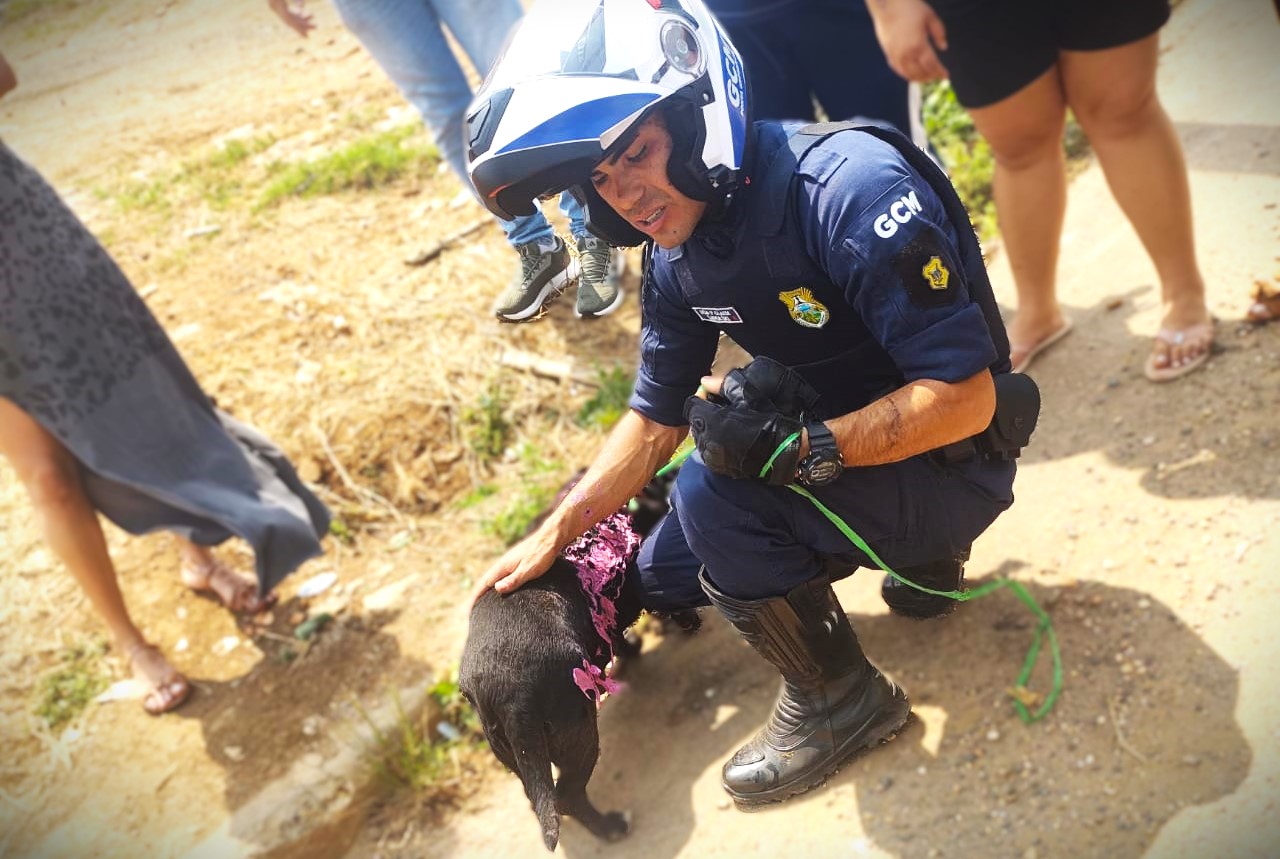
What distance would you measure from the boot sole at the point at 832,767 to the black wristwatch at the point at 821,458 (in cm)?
71

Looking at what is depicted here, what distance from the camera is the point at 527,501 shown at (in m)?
5.09

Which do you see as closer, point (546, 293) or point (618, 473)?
point (546, 293)

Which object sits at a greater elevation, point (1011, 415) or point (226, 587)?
point (1011, 415)

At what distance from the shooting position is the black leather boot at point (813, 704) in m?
2.56

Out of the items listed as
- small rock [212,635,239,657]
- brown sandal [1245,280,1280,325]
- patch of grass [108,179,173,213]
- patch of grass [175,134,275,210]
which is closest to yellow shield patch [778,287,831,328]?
brown sandal [1245,280,1280,325]

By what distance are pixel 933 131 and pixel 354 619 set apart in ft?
13.7

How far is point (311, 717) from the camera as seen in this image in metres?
4.55

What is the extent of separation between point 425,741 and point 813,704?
7.28 feet

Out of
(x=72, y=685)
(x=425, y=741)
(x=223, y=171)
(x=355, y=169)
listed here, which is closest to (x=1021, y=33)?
(x=425, y=741)

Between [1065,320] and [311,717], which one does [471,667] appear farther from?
[1065,320]

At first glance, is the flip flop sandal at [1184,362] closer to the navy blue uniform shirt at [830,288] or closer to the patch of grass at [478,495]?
the navy blue uniform shirt at [830,288]

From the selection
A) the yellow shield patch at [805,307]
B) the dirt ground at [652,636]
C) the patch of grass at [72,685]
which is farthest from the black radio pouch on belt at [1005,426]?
the patch of grass at [72,685]

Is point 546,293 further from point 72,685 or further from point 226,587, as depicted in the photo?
point 72,685

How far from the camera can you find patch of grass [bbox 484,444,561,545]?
16.4 ft
